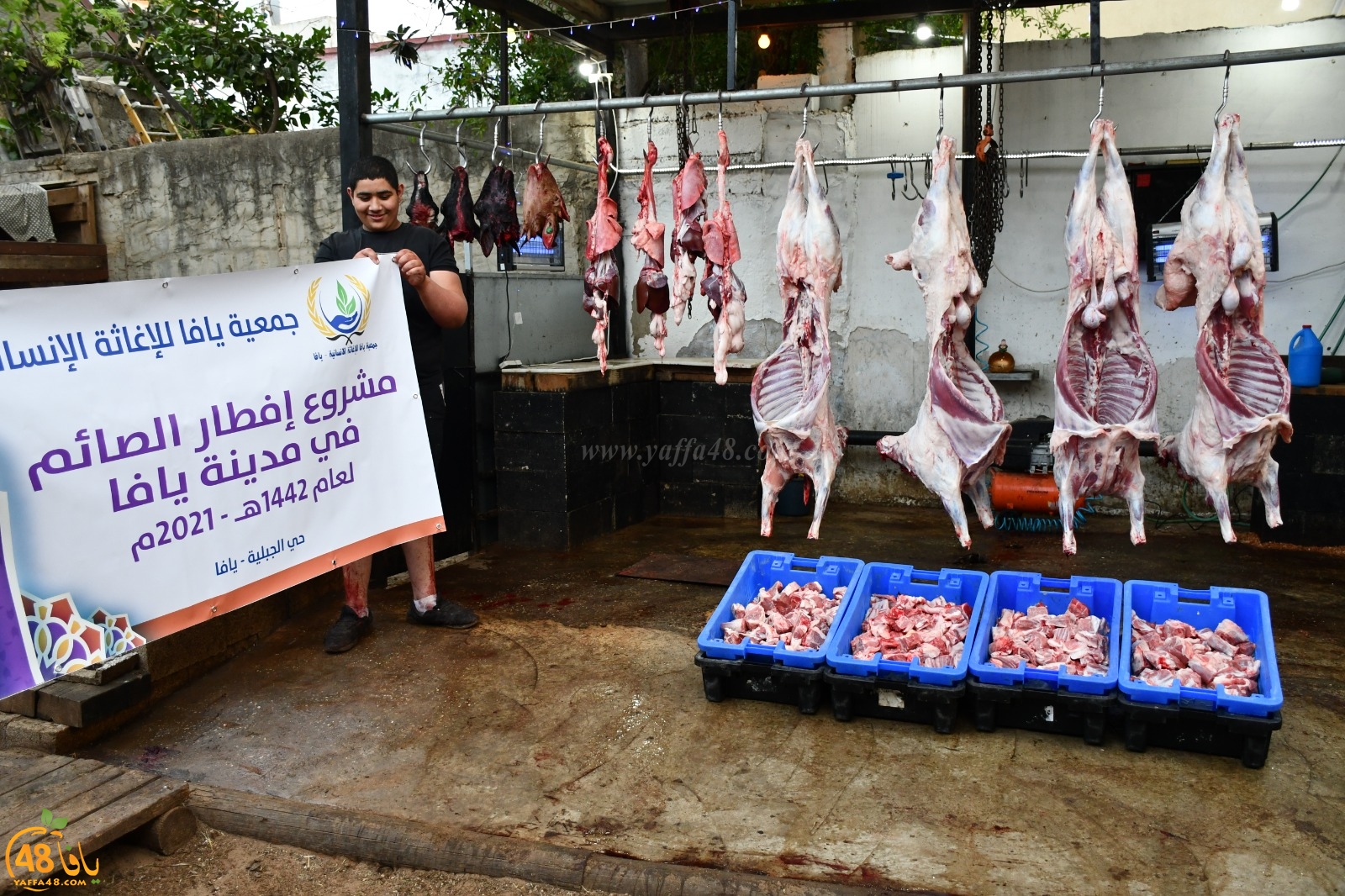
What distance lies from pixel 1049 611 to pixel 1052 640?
1.36 ft

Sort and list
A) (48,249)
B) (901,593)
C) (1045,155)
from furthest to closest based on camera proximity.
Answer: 1. (48,249)
2. (1045,155)
3. (901,593)

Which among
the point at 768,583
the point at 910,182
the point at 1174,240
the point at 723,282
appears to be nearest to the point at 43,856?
the point at 768,583

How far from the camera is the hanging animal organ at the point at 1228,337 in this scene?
13.1 feet

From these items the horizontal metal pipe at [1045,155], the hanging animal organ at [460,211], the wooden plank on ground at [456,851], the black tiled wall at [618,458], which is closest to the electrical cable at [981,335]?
the horizontal metal pipe at [1045,155]

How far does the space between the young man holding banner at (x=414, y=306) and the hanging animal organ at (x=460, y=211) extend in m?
0.70

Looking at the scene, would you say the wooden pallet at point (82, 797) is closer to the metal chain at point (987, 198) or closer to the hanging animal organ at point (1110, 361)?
the hanging animal organ at point (1110, 361)

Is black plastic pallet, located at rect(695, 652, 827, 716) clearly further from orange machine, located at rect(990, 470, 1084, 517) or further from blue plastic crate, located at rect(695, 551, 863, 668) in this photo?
orange machine, located at rect(990, 470, 1084, 517)

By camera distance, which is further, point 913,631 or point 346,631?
point 346,631

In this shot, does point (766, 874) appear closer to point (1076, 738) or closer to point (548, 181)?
point (1076, 738)

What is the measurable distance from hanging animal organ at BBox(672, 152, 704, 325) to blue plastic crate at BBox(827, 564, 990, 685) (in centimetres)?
155

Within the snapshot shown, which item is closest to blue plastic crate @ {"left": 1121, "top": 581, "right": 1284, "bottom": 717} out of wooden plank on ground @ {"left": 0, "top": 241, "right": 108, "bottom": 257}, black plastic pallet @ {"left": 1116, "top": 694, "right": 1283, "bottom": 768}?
black plastic pallet @ {"left": 1116, "top": 694, "right": 1283, "bottom": 768}

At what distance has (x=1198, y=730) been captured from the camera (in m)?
3.66

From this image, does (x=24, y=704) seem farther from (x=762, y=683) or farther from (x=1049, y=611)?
(x=1049, y=611)

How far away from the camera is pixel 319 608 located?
5.55 meters
